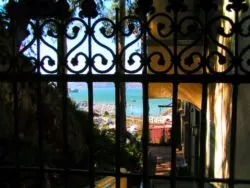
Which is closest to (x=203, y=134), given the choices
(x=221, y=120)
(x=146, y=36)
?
(x=146, y=36)

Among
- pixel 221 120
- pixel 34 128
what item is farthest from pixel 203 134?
pixel 34 128

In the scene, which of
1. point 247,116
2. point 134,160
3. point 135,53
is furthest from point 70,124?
point 134,160

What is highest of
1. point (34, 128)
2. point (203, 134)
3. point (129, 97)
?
point (129, 97)

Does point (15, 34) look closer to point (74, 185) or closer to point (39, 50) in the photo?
point (39, 50)

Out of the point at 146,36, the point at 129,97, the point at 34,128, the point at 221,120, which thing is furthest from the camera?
the point at 129,97

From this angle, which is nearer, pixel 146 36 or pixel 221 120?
pixel 146 36

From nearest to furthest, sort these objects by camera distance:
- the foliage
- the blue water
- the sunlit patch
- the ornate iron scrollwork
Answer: the ornate iron scrollwork
the foliage
the sunlit patch
the blue water

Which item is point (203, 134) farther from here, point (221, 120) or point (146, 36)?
point (221, 120)

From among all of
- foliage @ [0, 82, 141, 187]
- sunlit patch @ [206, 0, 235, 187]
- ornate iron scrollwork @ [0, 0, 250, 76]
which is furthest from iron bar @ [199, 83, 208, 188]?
sunlit patch @ [206, 0, 235, 187]

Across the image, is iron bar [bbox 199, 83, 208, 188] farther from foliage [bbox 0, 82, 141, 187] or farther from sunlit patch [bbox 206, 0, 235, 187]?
sunlit patch [bbox 206, 0, 235, 187]

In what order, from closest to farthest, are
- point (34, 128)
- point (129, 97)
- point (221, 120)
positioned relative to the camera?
1. point (221, 120)
2. point (34, 128)
3. point (129, 97)

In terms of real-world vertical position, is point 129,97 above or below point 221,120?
above

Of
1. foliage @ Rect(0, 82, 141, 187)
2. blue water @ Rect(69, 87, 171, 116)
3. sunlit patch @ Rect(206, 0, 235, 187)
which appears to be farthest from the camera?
blue water @ Rect(69, 87, 171, 116)

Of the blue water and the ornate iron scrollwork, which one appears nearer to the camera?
the ornate iron scrollwork
